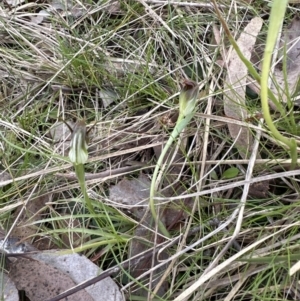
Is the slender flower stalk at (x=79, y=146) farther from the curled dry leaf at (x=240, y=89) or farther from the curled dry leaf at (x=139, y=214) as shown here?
the curled dry leaf at (x=240, y=89)

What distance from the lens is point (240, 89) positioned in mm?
1016

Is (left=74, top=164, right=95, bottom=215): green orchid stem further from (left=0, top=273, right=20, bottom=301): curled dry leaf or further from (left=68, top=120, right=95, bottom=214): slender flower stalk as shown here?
(left=0, top=273, right=20, bottom=301): curled dry leaf

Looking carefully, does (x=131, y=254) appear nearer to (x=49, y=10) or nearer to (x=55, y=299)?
(x=55, y=299)

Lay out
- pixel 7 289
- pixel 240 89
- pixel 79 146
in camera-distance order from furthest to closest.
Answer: pixel 240 89
pixel 7 289
pixel 79 146

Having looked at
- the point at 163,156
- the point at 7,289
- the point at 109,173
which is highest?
the point at 163,156

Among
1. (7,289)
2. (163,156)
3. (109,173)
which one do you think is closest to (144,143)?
(109,173)

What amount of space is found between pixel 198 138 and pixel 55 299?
0.39 meters

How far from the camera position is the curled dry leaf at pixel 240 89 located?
0.96 m

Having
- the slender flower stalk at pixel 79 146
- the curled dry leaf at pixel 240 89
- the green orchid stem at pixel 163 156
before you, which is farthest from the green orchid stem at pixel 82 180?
the curled dry leaf at pixel 240 89

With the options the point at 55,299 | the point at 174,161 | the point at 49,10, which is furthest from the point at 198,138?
the point at 49,10

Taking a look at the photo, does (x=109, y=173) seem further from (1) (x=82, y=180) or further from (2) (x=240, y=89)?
(2) (x=240, y=89)

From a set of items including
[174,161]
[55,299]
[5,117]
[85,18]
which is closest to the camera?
[55,299]

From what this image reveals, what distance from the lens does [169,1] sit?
3.92 ft

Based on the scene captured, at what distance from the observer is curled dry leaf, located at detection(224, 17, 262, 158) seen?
0.96m
